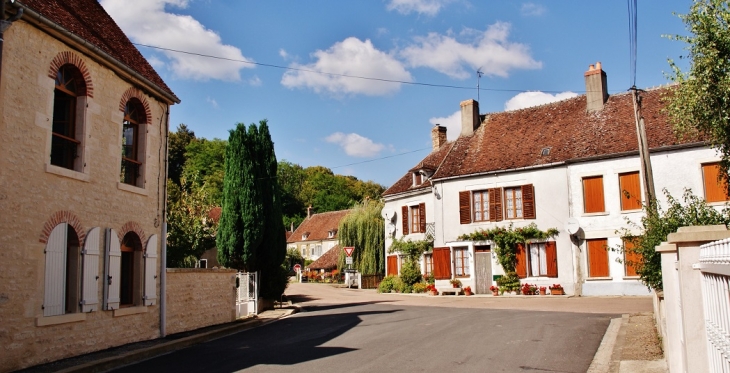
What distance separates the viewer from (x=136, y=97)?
13594mm

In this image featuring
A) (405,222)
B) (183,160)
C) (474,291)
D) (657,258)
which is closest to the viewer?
(657,258)

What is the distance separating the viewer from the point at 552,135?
1131 inches

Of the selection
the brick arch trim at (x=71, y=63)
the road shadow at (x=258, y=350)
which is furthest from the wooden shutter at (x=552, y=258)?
the brick arch trim at (x=71, y=63)

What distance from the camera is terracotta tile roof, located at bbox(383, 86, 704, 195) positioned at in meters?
25.8

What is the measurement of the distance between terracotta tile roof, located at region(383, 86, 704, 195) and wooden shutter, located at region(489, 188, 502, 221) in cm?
106

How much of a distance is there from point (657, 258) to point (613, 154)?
14746mm

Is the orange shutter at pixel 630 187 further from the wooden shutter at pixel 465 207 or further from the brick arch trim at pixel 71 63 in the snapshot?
the brick arch trim at pixel 71 63

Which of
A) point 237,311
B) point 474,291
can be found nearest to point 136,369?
point 237,311

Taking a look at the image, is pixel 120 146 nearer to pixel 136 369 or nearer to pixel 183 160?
pixel 136 369

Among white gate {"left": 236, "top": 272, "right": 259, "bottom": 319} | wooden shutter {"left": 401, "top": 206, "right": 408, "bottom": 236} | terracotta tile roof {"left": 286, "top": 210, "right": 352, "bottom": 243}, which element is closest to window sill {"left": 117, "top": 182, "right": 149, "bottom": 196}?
white gate {"left": 236, "top": 272, "right": 259, "bottom": 319}

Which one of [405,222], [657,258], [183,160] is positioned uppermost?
[183,160]

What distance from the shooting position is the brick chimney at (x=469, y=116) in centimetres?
3228

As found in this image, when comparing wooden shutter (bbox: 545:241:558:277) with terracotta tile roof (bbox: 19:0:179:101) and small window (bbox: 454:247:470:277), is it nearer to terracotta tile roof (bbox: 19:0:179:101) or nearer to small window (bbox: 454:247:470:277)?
small window (bbox: 454:247:470:277)

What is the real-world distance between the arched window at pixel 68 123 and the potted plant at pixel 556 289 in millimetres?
20714
